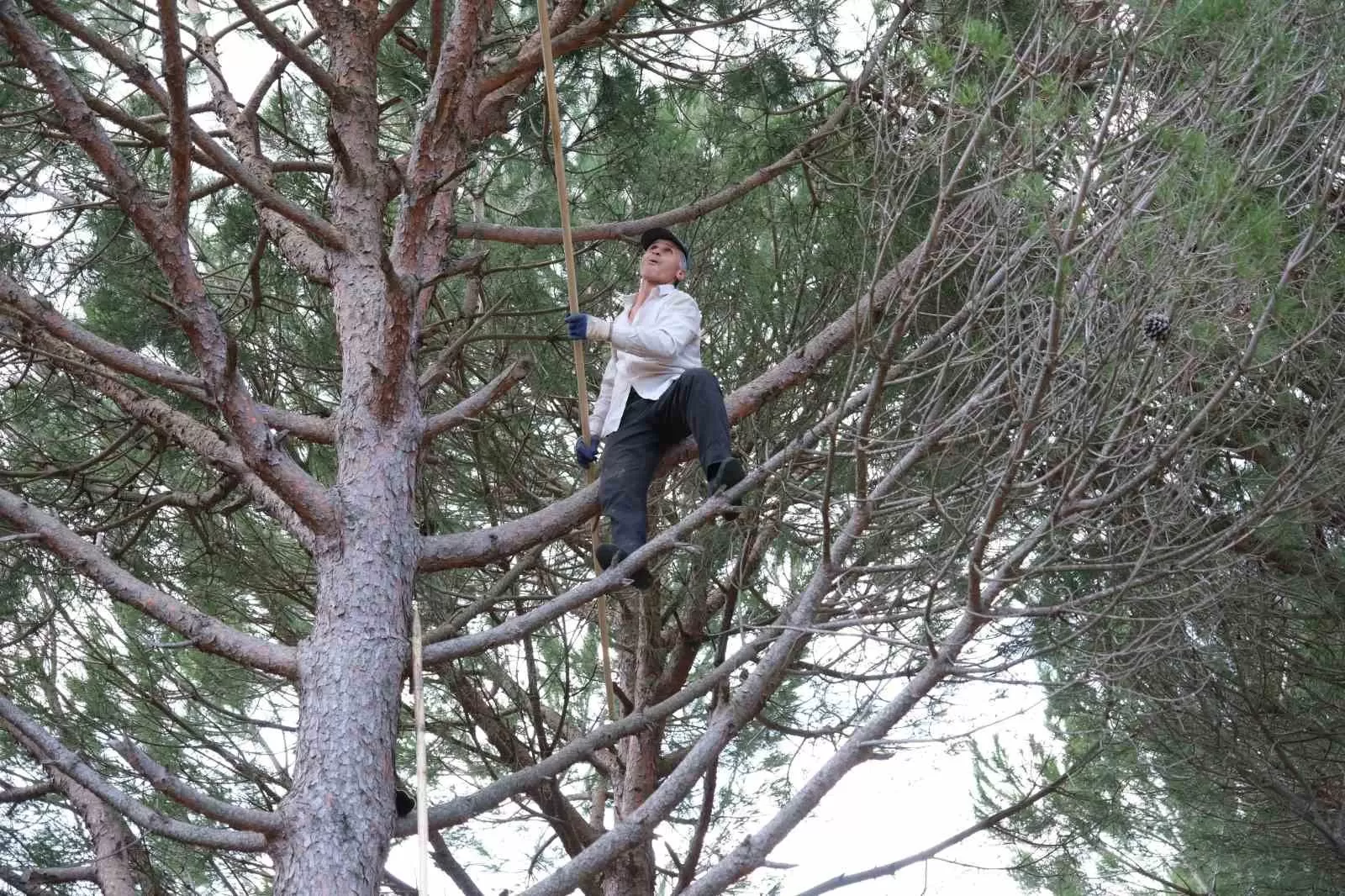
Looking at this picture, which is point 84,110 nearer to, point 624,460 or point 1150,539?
point 624,460

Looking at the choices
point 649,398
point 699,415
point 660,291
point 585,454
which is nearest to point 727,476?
point 699,415

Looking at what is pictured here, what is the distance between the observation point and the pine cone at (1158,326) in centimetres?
304

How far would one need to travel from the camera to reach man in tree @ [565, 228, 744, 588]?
12.4ft

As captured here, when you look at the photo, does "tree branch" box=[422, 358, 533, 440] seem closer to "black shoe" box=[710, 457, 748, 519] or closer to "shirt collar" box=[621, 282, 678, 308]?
"black shoe" box=[710, 457, 748, 519]

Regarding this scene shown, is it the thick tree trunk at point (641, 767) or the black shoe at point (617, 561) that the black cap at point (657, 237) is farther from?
the thick tree trunk at point (641, 767)

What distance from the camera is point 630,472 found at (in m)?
3.94

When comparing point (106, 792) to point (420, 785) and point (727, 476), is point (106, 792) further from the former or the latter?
point (727, 476)

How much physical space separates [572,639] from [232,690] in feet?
5.68

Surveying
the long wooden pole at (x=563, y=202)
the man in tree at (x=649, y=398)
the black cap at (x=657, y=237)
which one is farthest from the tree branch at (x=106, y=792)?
the black cap at (x=657, y=237)

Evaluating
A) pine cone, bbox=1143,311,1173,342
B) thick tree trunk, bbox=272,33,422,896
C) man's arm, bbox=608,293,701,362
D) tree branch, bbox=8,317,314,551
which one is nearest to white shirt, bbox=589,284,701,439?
man's arm, bbox=608,293,701,362

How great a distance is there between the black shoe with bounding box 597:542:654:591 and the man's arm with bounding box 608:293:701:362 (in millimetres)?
575

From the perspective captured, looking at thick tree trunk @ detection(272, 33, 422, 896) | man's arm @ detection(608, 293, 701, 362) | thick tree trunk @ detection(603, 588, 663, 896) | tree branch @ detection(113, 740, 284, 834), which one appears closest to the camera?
tree branch @ detection(113, 740, 284, 834)

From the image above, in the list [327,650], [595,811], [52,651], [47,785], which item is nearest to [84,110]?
[327,650]

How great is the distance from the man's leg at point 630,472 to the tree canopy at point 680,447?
0.07 m
